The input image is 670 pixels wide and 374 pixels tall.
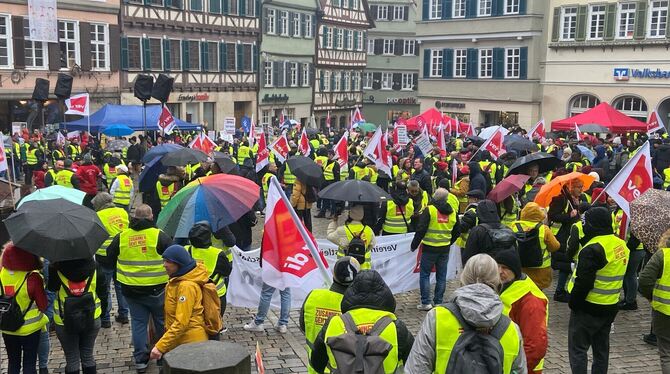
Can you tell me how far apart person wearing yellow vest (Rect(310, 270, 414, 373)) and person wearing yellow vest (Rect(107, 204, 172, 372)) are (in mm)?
2892

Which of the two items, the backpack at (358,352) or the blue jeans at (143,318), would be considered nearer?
the backpack at (358,352)

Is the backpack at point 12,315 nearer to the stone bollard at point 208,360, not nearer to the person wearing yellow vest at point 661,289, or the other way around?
the stone bollard at point 208,360

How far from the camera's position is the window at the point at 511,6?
35.9m

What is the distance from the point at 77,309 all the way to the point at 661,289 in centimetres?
522

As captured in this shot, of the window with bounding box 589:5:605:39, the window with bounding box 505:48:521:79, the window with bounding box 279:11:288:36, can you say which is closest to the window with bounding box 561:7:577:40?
the window with bounding box 589:5:605:39

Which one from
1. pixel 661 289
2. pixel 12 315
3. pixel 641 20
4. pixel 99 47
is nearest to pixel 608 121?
pixel 641 20

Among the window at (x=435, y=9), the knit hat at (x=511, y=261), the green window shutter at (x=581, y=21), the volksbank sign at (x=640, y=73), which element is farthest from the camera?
the window at (x=435, y=9)

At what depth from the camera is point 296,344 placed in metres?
7.82

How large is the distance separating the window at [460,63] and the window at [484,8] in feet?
7.68

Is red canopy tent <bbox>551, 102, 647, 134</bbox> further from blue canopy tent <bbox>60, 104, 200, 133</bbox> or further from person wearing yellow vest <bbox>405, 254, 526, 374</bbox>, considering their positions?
person wearing yellow vest <bbox>405, 254, 526, 374</bbox>

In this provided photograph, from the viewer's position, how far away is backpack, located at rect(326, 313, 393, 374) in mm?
3699

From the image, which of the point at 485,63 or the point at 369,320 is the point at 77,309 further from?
the point at 485,63

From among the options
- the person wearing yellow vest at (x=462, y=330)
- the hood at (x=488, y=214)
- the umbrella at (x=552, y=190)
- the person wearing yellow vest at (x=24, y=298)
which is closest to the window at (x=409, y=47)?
the umbrella at (x=552, y=190)

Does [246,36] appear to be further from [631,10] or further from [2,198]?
[2,198]
